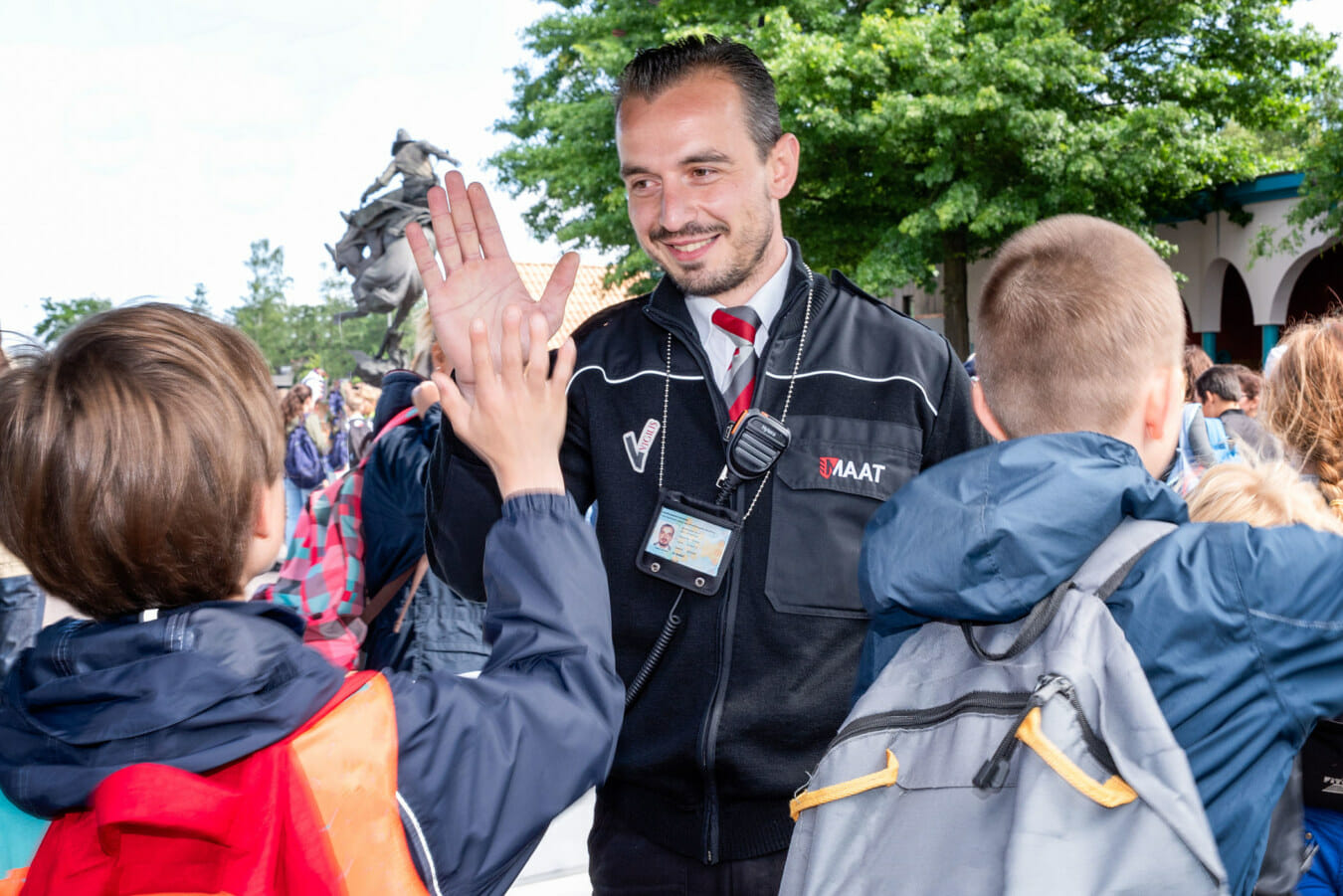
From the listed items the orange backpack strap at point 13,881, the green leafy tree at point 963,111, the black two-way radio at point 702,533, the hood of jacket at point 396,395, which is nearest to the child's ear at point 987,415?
the black two-way radio at point 702,533

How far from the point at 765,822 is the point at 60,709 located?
128 cm

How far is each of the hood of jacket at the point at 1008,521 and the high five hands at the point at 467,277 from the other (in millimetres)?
544

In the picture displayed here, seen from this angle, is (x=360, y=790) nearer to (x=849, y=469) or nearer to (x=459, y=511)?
(x=459, y=511)

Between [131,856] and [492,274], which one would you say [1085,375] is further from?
[131,856]

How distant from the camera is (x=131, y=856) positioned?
39.8 inches

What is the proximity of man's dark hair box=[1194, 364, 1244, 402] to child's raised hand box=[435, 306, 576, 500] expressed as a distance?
20.9ft

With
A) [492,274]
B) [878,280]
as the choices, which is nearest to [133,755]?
[492,274]

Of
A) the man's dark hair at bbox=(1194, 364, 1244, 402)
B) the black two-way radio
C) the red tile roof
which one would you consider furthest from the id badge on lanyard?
the red tile roof

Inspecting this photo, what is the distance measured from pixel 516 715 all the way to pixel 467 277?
64 centimetres

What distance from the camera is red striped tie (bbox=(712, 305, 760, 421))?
2.19m

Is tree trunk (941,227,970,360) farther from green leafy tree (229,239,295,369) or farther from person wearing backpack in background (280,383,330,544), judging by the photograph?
green leafy tree (229,239,295,369)

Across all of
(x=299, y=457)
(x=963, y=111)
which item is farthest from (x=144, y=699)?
(x=963, y=111)

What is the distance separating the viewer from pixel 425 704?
1122 millimetres

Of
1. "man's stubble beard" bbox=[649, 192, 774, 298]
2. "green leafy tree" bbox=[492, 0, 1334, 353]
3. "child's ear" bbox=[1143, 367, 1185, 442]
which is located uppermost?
"green leafy tree" bbox=[492, 0, 1334, 353]
